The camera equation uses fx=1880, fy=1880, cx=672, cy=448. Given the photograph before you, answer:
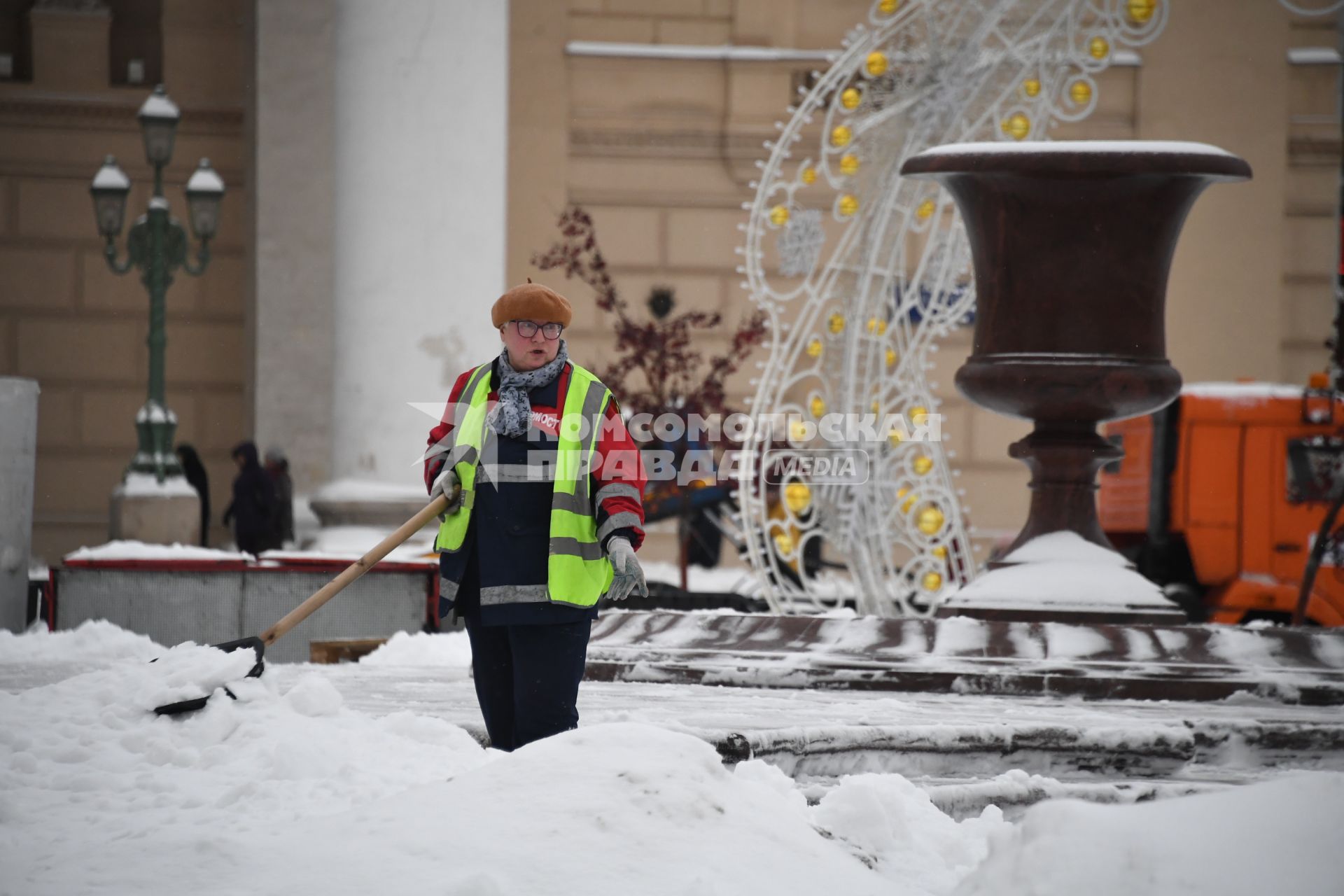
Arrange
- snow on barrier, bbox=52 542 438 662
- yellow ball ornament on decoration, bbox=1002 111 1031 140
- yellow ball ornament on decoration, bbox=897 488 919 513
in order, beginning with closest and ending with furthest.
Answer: snow on barrier, bbox=52 542 438 662
yellow ball ornament on decoration, bbox=1002 111 1031 140
yellow ball ornament on decoration, bbox=897 488 919 513

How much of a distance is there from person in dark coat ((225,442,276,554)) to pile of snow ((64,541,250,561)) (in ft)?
12.4

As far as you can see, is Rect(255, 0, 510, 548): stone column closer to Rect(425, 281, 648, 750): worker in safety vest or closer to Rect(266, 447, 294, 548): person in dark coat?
Rect(266, 447, 294, 548): person in dark coat

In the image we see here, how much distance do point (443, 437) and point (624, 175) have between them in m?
14.2

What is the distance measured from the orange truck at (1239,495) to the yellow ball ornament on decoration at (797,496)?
10.4 feet

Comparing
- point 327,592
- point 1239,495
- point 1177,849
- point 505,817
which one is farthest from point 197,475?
point 1177,849

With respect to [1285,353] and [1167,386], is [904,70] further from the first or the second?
[1285,353]

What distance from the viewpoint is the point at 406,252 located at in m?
12.7

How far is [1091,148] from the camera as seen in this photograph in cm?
759

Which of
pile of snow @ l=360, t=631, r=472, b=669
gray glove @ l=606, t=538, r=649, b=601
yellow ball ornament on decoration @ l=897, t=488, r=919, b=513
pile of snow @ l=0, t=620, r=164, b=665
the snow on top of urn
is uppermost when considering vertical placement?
the snow on top of urn

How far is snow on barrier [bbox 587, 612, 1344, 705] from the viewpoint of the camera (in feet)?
21.6

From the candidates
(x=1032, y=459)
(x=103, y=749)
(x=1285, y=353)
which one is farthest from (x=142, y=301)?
(x=103, y=749)

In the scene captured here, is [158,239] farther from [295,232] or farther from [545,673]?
[545,673]

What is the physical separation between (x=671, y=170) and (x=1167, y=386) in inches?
454

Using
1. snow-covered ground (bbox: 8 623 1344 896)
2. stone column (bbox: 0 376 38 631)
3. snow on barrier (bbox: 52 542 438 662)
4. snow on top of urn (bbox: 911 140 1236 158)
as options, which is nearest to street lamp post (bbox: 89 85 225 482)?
snow on barrier (bbox: 52 542 438 662)
